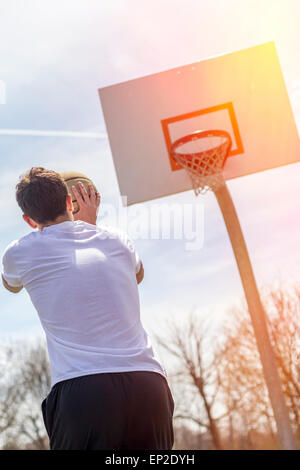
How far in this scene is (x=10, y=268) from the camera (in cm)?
197

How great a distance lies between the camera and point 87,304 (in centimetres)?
181

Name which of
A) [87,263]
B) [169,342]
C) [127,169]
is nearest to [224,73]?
[127,169]

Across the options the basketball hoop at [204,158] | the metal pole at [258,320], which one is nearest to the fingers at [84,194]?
the basketball hoop at [204,158]

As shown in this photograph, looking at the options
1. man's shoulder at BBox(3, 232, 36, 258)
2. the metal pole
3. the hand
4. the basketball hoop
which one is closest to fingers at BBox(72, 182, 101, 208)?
the hand

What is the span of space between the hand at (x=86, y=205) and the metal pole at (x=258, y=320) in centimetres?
660

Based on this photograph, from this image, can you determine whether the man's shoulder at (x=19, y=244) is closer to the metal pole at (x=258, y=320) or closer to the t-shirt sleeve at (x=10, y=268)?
the t-shirt sleeve at (x=10, y=268)

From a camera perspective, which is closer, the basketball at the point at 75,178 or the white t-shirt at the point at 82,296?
the white t-shirt at the point at 82,296

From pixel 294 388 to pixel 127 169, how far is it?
1360 centimetres

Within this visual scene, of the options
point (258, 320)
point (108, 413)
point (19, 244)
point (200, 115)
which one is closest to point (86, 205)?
point (19, 244)

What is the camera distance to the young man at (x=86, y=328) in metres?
1.71

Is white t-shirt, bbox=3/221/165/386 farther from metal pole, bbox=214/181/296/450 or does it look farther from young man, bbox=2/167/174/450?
metal pole, bbox=214/181/296/450

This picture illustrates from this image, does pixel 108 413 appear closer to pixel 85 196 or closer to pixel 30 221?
pixel 30 221

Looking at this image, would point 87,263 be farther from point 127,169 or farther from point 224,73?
point 224,73

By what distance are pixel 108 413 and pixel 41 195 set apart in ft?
2.65
